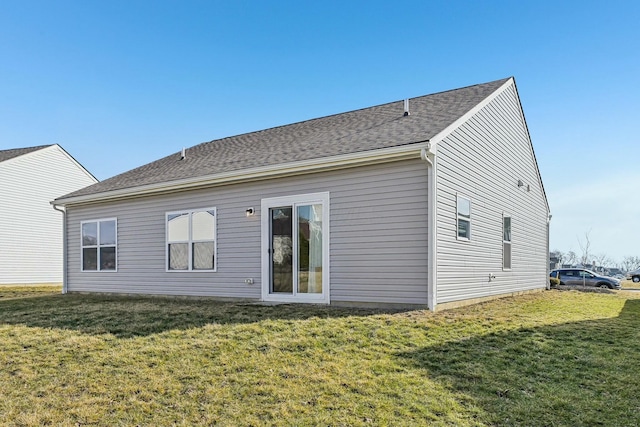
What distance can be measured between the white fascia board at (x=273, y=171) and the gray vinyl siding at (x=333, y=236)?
0.16 meters

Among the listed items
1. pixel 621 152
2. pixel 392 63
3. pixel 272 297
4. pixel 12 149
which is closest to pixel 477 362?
pixel 272 297

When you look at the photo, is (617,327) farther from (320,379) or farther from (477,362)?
(320,379)

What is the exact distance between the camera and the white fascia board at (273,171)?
734cm

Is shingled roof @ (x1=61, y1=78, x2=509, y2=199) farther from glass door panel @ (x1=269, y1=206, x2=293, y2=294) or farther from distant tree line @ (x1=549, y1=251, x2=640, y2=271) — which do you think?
distant tree line @ (x1=549, y1=251, x2=640, y2=271)

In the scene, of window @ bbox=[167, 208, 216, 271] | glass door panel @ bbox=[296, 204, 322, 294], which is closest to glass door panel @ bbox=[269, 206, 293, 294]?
glass door panel @ bbox=[296, 204, 322, 294]

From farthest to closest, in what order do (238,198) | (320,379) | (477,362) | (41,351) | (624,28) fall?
1. (624,28)
2. (238,198)
3. (41,351)
4. (477,362)
5. (320,379)

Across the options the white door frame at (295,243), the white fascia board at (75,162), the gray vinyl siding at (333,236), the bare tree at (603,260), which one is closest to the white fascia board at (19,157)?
the white fascia board at (75,162)

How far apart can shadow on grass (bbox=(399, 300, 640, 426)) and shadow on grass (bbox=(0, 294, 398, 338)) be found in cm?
216

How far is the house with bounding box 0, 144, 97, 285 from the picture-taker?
58.7ft

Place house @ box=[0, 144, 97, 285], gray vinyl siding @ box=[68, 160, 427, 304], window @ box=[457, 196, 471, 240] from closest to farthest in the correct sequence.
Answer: gray vinyl siding @ box=[68, 160, 427, 304], window @ box=[457, 196, 471, 240], house @ box=[0, 144, 97, 285]

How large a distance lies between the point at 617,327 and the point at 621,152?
39.3 feet

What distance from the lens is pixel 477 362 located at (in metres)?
4.77

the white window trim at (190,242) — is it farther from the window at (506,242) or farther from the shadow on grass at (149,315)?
the window at (506,242)

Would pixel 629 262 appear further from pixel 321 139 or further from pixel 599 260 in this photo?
pixel 321 139
